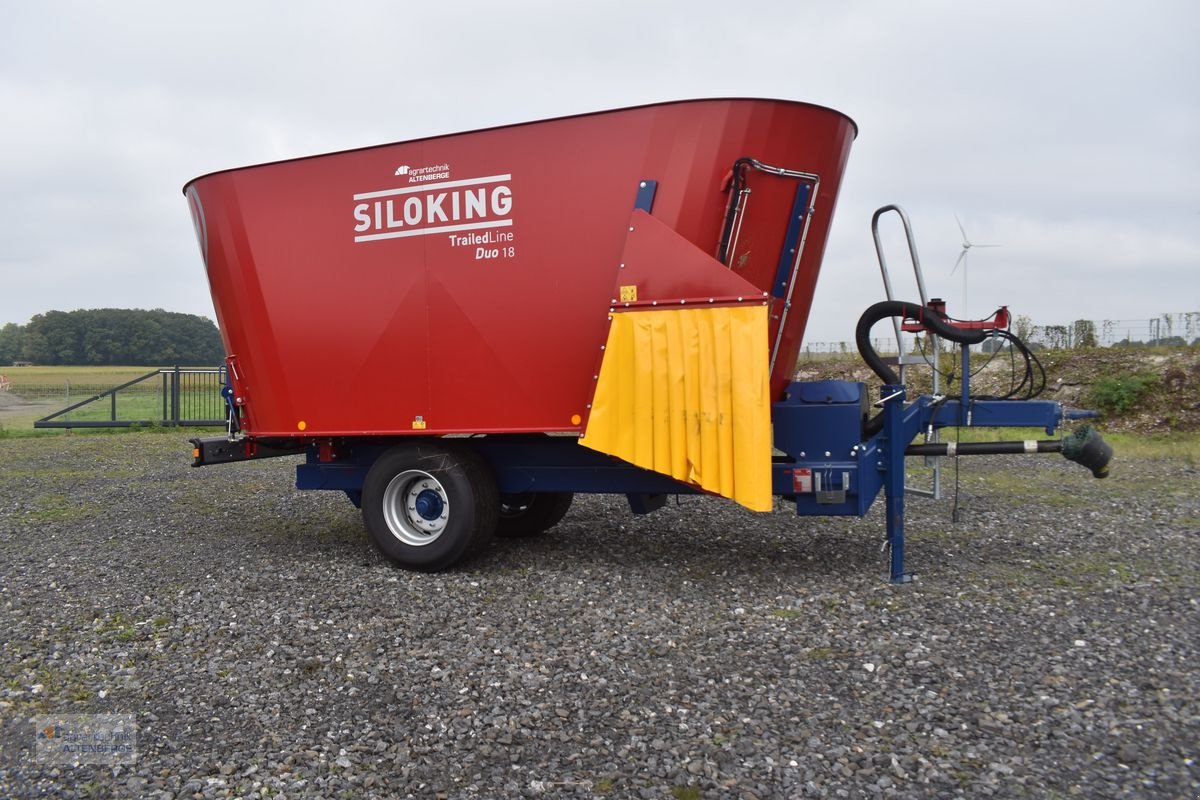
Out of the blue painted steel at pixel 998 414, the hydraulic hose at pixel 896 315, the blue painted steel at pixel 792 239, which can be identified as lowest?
the blue painted steel at pixel 998 414

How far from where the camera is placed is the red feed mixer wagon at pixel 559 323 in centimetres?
557

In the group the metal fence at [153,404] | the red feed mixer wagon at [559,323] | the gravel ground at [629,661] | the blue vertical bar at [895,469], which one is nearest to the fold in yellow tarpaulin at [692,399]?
the red feed mixer wagon at [559,323]

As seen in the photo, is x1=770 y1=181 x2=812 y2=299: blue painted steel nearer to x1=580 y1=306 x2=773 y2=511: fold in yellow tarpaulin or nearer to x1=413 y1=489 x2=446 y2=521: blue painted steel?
x1=580 y1=306 x2=773 y2=511: fold in yellow tarpaulin

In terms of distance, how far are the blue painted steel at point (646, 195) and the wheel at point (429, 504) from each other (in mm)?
2220

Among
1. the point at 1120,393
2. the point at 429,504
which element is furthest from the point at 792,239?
the point at 1120,393

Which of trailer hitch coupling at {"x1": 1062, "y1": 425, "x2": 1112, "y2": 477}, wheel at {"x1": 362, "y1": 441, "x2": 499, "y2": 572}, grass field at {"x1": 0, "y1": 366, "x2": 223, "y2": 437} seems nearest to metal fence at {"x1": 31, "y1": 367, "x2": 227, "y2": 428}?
grass field at {"x1": 0, "y1": 366, "x2": 223, "y2": 437}

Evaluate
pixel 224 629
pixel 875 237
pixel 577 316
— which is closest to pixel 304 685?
pixel 224 629

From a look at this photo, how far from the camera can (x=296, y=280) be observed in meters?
6.69

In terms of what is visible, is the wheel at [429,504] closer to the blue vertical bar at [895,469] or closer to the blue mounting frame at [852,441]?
the blue mounting frame at [852,441]

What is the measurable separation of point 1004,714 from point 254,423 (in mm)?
5665

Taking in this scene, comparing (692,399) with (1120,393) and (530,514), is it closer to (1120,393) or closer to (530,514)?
(530,514)

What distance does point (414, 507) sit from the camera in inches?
264

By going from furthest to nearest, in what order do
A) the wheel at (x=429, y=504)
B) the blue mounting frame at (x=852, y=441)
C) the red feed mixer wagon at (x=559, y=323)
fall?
the wheel at (x=429, y=504) → the blue mounting frame at (x=852, y=441) → the red feed mixer wagon at (x=559, y=323)

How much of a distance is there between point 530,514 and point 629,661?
3291mm
